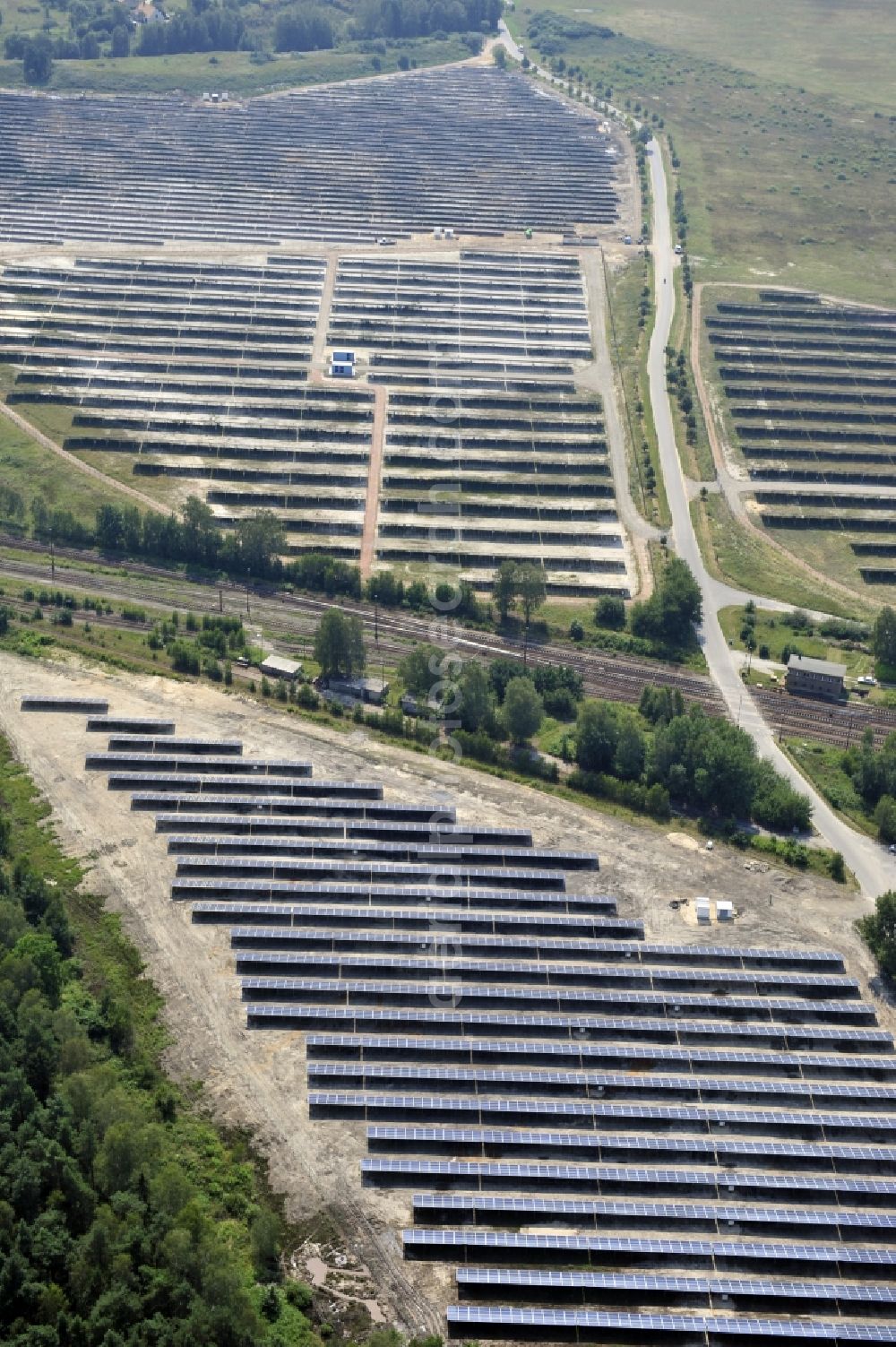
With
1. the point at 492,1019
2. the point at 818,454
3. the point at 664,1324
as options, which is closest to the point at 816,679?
the point at 818,454

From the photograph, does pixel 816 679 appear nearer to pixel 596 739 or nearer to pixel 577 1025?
pixel 596 739

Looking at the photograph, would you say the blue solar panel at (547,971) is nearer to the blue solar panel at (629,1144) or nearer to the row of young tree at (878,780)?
the blue solar panel at (629,1144)

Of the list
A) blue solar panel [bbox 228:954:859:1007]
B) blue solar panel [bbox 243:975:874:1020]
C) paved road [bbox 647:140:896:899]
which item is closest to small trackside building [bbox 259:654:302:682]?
blue solar panel [bbox 228:954:859:1007]

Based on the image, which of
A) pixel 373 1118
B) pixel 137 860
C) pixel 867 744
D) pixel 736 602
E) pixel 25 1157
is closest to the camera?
pixel 25 1157

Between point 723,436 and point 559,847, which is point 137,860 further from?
point 723,436

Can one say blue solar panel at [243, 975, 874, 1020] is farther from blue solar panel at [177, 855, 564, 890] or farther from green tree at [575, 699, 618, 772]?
green tree at [575, 699, 618, 772]

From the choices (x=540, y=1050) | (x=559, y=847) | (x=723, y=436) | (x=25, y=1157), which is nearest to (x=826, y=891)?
(x=559, y=847)
